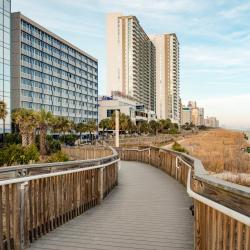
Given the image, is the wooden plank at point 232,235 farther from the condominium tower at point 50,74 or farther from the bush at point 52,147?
the condominium tower at point 50,74

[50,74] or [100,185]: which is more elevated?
[50,74]

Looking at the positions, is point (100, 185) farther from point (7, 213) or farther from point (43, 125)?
point (43, 125)

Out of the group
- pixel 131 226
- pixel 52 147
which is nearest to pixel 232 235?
pixel 131 226

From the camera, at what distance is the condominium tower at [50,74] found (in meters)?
83.7

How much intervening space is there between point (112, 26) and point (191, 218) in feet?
647

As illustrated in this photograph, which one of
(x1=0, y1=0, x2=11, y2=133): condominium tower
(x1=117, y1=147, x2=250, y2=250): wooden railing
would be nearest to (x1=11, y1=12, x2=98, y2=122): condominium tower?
(x1=0, y1=0, x2=11, y2=133): condominium tower

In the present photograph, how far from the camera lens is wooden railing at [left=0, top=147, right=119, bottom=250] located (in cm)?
612

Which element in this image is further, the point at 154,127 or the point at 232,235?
the point at 154,127

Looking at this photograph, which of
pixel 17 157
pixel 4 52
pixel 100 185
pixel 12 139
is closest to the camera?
pixel 100 185

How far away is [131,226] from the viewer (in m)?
8.08

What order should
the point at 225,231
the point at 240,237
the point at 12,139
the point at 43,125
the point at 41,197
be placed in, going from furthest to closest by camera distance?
the point at 12,139 < the point at 43,125 < the point at 41,197 < the point at 225,231 < the point at 240,237

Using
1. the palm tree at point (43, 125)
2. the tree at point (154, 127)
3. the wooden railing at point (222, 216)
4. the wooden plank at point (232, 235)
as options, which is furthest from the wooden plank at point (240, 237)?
the tree at point (154, 127)

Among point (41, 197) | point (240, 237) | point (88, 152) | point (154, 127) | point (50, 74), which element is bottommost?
point (88, 152)

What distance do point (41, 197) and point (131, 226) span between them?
200cm
